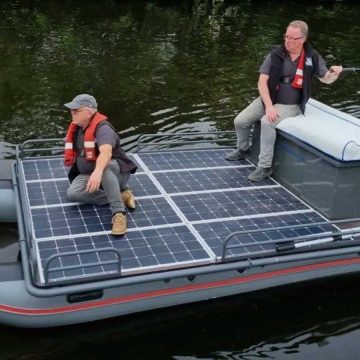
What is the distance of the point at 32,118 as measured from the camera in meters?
13.4

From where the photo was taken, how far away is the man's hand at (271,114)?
8.37 metres

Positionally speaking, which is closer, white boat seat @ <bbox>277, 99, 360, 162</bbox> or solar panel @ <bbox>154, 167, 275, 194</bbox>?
white boat seat @ <bbox>277, 99, 360, 162</bbox>

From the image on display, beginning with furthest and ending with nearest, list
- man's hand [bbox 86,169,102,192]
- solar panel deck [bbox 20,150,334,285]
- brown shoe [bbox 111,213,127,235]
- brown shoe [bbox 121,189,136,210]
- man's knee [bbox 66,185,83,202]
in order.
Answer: brown shoe [bbox 121,189,136,210] < man's knee [bbox 66,185,83,202] < brown shoe [bbox 111,213,127,235] < man's hand [bbox 86,169,102,192] < solar panel deck [bbox 20,150,334,285]

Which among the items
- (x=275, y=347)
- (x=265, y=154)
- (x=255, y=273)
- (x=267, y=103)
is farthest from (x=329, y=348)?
(x=267, y=103)

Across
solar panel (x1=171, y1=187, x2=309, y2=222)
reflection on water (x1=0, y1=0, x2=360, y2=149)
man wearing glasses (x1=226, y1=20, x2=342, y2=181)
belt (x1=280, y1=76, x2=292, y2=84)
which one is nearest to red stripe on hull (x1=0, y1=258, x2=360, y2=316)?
solar panel (x1=171, y1=187, x2=309, y2=222)

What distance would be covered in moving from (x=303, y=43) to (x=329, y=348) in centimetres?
431

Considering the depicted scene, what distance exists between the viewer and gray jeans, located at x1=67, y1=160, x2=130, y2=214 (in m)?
7.16

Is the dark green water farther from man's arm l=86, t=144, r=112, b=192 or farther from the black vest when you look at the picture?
the black vest

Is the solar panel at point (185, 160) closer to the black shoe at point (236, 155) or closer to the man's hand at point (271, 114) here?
the black shoe at point (236, 155)

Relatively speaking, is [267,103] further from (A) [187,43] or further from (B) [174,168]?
(A) [187,43]

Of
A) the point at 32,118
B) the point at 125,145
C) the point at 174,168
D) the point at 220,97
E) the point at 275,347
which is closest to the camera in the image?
the point at 275,347

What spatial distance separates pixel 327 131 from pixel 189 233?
7.90ft

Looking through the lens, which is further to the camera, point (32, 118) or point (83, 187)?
point (32, 118)

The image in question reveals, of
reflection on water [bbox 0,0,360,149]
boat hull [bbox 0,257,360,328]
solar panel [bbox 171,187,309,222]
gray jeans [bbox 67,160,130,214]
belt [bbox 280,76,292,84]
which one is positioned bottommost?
reflection on water [bbox 0,0,360,149]
